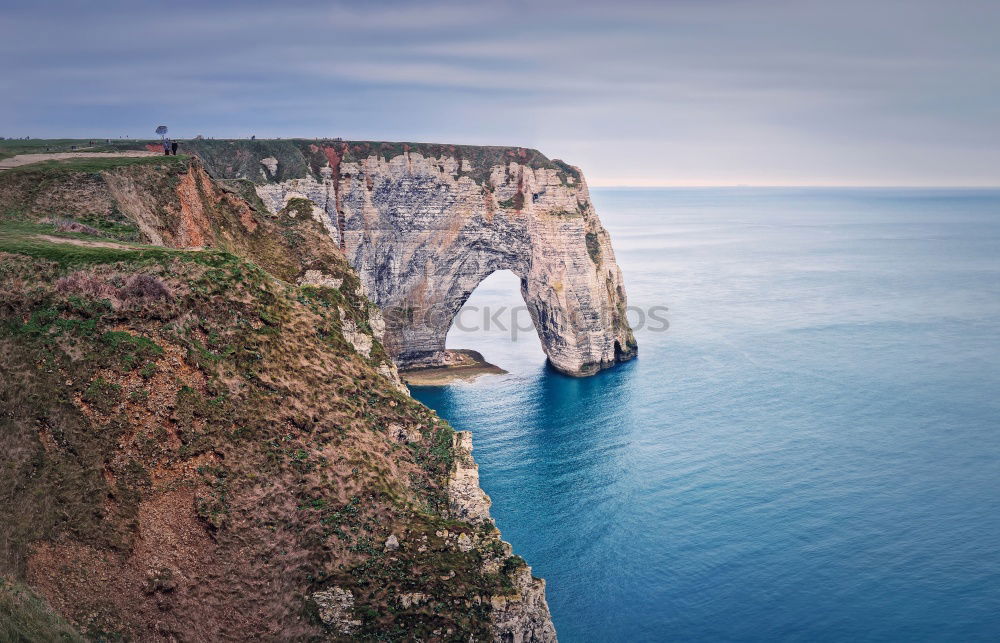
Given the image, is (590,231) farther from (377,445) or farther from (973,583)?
(377,445)

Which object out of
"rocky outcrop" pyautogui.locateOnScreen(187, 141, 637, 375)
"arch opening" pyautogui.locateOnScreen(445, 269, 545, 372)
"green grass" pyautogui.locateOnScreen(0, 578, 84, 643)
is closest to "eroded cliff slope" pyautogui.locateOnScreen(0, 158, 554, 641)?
"green grass" pyautogui.locateOnScreen(0, 578, 84, 643)

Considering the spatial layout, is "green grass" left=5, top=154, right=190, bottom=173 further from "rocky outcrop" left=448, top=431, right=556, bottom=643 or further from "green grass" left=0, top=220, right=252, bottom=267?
"rocky outcrop" left=448, top=431, right=556, bottom=643

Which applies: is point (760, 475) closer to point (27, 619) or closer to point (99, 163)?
point (27, 619)

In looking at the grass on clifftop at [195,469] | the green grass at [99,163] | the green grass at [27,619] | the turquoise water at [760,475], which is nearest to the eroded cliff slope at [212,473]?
the grass on clifftop at [195,469]

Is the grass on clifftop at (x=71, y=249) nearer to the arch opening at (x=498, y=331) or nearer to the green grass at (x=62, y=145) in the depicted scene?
the green grass at (x=62, y=145)

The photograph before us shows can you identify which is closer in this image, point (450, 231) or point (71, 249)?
point (71, 249)

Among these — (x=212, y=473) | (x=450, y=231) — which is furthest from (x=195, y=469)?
(x=450, y=231)

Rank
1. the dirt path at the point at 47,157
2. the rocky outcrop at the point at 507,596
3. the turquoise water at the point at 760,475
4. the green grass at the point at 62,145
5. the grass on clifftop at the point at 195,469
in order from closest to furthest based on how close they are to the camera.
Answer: the grass on clifftop at the point at 195,469
the rocky outcrop at the point at 507,596
the dirt path at the point at 47,157
the turquoise water at the point at 760,475
the green grass at the point at 62,145
